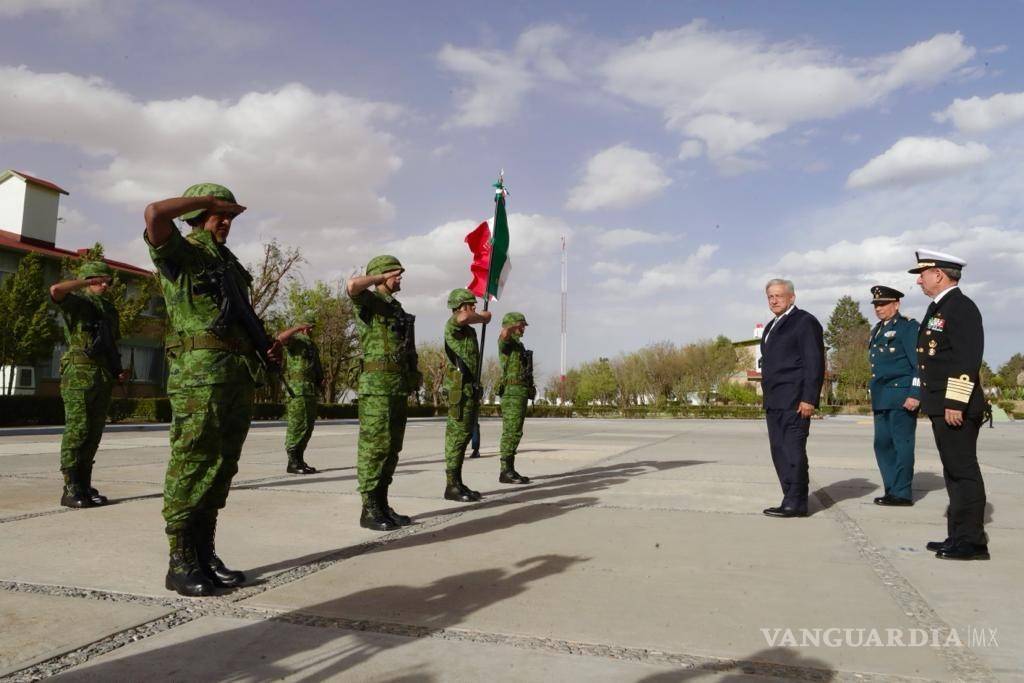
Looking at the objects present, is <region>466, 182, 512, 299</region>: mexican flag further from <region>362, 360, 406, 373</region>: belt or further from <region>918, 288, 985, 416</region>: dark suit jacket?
<region>918, 288, 985, 416</region>: dark suit jacket

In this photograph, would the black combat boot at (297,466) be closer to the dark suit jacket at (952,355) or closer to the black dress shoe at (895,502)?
the black dress shoe at (895,502)

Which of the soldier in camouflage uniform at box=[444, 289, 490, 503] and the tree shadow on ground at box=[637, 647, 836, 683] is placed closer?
the tree shadow on ground at box=[637, 647, 836, 683]

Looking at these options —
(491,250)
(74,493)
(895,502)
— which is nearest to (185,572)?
(74,493)

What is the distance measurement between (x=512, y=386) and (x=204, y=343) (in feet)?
15.0

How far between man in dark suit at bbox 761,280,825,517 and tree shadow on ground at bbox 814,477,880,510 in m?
0.71

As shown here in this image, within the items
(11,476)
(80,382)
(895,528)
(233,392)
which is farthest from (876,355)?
(11,476)

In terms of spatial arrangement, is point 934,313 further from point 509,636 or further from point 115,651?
point 115,651

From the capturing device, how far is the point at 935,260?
4480 millimetres

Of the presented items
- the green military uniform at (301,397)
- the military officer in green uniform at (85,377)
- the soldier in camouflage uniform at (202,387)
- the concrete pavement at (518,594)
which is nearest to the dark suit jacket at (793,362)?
the concrete pavement at (518,594)

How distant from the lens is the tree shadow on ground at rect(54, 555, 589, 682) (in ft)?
7.27

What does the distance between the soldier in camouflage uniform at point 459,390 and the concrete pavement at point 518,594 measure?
280 millimetres

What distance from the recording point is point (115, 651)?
2373mm

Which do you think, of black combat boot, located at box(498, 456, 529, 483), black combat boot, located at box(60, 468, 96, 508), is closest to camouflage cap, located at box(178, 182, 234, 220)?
black combat boot, located at box(60, 468, 96, 508)

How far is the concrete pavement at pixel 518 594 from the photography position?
92.2 inches
